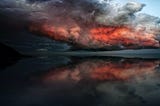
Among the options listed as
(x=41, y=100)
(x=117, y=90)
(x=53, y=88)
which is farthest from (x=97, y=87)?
(x=41, y=100)

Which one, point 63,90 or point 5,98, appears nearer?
point 5,98

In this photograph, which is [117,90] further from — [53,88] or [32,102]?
[32,102]

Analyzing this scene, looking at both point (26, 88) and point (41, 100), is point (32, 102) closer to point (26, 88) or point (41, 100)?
point (41, 100)

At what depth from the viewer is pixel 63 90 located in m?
26.2

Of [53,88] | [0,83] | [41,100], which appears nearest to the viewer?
[41,100]

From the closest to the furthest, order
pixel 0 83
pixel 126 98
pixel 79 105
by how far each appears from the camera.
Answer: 1. pixel 79 105
2. pixel 126 98
3. pixel 0 83

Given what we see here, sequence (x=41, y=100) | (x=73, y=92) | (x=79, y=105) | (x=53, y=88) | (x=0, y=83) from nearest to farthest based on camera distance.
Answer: (x=79, y=105)
(x=41, y=100)
(x=73, y=92)
(x=53, y=88)
(x=0, y=83)

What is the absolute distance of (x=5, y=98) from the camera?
2108 centimetres

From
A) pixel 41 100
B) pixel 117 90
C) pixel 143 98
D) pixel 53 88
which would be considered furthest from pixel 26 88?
pixel 143 98

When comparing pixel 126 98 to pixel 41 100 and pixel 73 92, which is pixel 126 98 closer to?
pixel 73 92

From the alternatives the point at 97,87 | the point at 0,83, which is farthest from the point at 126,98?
the point at 0,83

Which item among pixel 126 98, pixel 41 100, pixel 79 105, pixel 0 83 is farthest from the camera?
pixel 0 83

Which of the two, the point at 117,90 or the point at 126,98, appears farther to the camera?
the point at 117,90

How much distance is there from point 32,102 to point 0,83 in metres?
10.0
